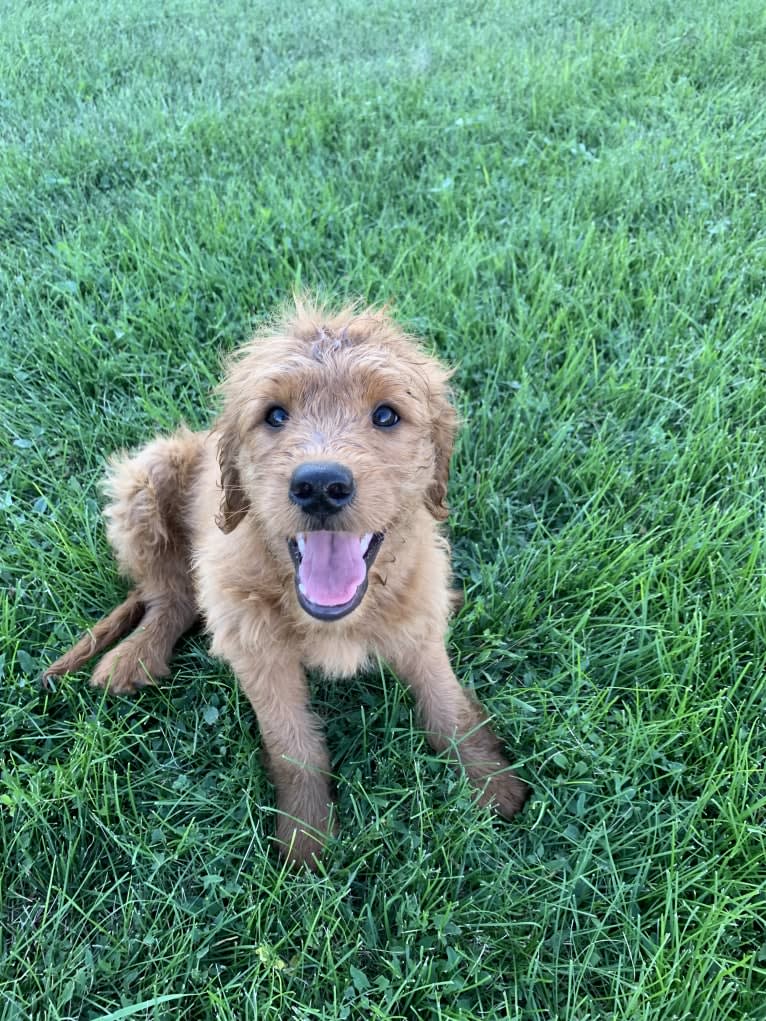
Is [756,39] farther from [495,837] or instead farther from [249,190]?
[495,837]

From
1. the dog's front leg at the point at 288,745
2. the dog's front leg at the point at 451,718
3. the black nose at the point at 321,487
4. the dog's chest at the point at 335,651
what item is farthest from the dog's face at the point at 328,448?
the dog's front leg at the point at 451,718

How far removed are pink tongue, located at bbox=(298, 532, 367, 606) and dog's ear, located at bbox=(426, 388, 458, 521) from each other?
16.3 inches

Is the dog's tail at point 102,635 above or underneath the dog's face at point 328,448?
underneath

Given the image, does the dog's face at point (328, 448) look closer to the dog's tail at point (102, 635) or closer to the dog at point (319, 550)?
the dog at point (319, 550)

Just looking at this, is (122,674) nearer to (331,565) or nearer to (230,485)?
(230,485)

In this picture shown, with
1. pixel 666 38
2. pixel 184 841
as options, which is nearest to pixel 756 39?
pixel 666 38

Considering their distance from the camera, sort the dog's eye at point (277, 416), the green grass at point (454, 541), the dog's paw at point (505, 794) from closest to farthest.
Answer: the green grass at point (454, 541), the dog's eye at point (277, 416), the dog's paw at point (505, 794)

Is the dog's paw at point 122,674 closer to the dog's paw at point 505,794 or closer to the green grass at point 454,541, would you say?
the green grass at point 454,541

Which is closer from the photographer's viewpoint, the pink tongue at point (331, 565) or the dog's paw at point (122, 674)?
the pink tongue at point (331, 565)

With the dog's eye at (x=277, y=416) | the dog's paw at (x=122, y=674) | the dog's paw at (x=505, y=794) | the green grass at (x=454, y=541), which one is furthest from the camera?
the dog's paw at (x=122, y=674)

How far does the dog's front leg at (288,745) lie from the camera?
2.04 meters

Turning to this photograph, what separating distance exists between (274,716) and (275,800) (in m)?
0.30

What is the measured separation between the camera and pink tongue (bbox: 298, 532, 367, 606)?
1.84 metres

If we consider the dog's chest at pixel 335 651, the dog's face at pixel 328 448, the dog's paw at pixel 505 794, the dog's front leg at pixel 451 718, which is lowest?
the dog's paw at pixel 505 794
